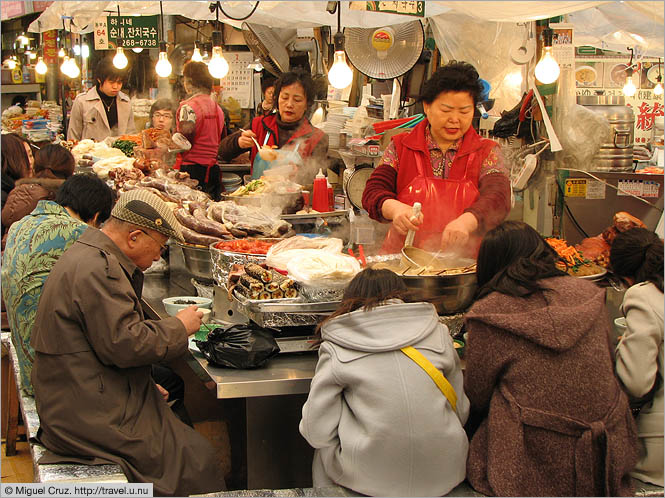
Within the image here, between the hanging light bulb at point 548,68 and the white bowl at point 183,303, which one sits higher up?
the hanging light bulb at point 548,68

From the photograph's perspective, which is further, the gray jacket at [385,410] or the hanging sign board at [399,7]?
the hanging sign board at [399,7]

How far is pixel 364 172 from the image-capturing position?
20.9ft

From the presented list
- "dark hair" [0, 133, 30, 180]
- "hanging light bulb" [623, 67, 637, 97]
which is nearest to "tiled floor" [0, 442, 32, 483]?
"dark hair" [0, 133, 30, 180]

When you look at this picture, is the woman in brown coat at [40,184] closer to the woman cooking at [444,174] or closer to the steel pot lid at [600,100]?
the woman cooking at [444,174]

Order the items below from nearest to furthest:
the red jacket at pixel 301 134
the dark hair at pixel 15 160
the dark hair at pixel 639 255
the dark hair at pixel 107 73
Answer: the dark hair at pixel 639 255
the dark hair at pixel 15 160
the red jacket at pixel 301 134
the dark hair at pixel 107 73

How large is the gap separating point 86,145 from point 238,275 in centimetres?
552

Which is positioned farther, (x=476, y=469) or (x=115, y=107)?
(x=115, y=107)

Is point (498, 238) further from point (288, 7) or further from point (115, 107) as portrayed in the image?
point (115, 107)

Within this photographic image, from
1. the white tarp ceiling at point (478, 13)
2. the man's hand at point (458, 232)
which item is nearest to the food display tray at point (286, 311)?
the man's hand at point (458, 232)

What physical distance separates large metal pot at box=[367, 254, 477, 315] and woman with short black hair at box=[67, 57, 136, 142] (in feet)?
25.1

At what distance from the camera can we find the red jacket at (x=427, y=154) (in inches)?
162

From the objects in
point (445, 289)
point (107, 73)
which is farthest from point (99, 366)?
point (107, 73)

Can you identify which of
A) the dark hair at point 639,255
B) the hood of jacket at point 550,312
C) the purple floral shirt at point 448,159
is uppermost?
the purple floral shirt at point 448,159

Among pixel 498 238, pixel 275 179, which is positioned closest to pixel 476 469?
pixel 498 238
